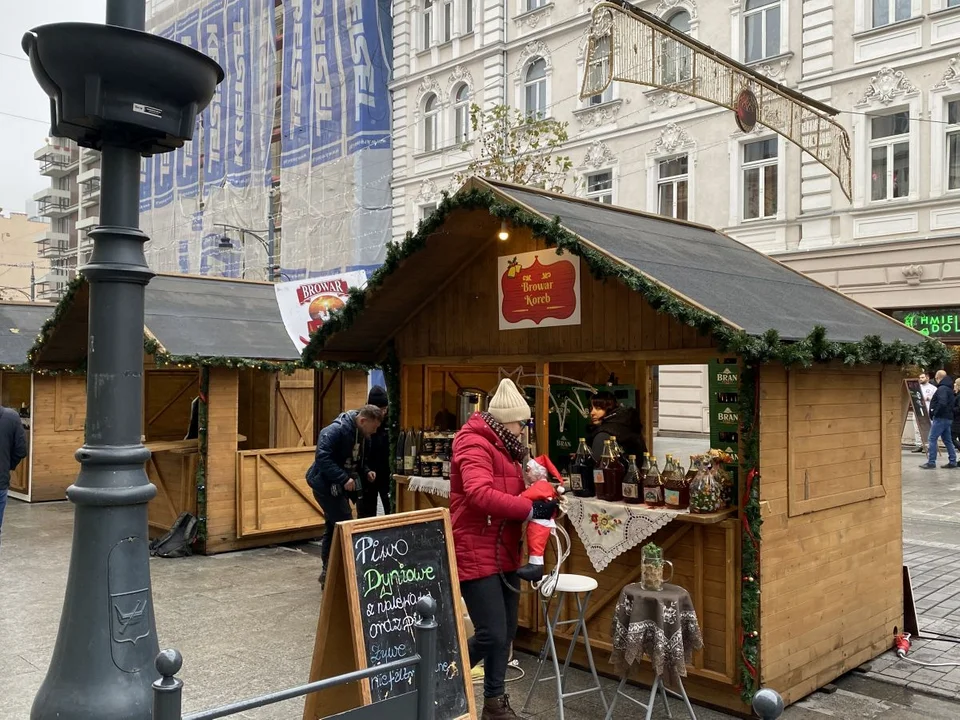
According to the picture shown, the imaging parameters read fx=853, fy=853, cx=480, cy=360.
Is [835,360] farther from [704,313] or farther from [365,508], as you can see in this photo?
[365,508]

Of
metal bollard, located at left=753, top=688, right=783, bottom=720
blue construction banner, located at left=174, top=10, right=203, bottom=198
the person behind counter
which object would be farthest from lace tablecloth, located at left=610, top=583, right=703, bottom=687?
blue construction banner, located at left=174, top=10, right=203, bottom=198

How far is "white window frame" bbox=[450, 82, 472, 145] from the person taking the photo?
25.5m

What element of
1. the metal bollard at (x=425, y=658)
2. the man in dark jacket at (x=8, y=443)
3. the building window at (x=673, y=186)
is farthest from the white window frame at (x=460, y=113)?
the metal bollard at (x=425, y=658)

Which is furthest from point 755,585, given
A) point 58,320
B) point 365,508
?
point 58,320

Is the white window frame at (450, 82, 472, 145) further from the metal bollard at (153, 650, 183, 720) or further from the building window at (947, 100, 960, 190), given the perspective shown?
the metal bollard at (153, 650, 183, 720)

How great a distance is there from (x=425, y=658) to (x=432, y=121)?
2559 centimetres

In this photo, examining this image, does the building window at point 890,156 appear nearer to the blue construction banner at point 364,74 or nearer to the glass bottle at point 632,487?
the glass bottle at point 632,487

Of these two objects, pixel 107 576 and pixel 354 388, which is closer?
pixel 107 576

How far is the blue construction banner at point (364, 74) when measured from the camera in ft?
90.4

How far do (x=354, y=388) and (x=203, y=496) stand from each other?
2.45m

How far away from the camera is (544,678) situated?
17.7 feet

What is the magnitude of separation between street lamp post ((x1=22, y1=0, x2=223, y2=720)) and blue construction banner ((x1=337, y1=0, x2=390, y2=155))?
24923 millimetres

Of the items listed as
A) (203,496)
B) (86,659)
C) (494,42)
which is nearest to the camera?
(86,659)

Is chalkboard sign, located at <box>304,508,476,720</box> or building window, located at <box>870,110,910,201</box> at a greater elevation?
building window, located at <box>870,110,910,201</box>
